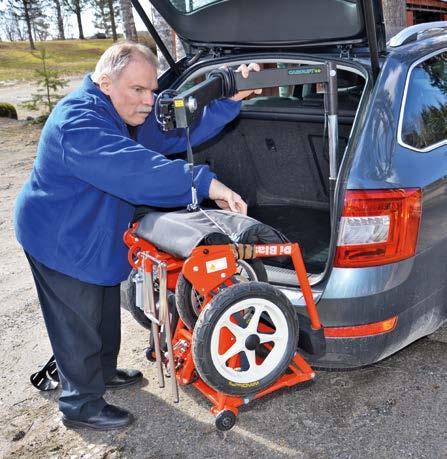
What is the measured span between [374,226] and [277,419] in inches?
42.3

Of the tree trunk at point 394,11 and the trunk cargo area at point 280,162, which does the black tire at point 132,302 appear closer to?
the trunk cargo area at point 280,162

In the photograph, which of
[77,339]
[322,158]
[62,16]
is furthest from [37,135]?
[62,16]

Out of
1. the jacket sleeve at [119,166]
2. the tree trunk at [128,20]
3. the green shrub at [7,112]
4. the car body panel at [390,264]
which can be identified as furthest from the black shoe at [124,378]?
the green shrub at [7,112]

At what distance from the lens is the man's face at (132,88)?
273cm

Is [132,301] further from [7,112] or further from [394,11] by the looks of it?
[7,112]

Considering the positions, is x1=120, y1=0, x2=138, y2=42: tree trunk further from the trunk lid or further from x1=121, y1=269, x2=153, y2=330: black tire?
x1=121, y1=269, x2=153, y2=330: black tire

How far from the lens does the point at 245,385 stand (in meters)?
2.48

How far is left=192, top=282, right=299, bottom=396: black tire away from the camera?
233cm

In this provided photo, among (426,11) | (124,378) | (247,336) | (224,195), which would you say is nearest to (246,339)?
(247,336)

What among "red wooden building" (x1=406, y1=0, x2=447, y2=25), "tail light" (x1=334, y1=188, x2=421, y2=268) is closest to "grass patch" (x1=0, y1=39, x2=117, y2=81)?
"red wooden building" (x1=406, y1=0, x2=447, y2=25)

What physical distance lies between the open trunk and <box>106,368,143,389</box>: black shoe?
124 cm

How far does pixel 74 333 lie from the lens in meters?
2.95

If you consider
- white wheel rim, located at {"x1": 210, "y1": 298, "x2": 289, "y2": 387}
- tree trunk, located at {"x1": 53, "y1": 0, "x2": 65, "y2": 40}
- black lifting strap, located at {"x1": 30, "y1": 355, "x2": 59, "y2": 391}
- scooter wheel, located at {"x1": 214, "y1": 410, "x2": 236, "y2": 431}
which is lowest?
tree trunk, located at {"x1": 53, "y1": 0, "x2": 65, "y2": 40}

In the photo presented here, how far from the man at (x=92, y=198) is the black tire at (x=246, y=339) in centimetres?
45
